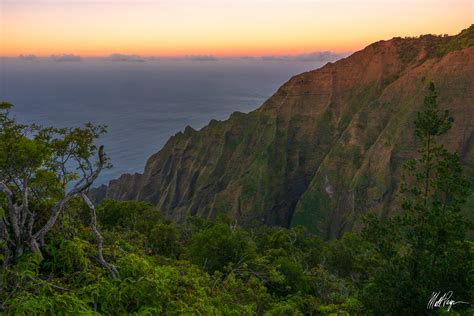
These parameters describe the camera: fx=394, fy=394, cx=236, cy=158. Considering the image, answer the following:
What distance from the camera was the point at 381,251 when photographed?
18812mm

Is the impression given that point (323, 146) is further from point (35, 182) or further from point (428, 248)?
point (35, 182)

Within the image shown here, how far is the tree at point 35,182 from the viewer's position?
8258mm

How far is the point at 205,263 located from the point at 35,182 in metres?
9.35

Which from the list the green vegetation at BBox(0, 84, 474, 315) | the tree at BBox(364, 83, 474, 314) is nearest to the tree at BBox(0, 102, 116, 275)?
the green vegetation at BBox(0, 84, 474, 315)

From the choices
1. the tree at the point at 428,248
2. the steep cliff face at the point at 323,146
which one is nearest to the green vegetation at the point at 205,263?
the tree at the point at 428,248

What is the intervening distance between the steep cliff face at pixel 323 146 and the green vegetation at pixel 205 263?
92788 millimetres

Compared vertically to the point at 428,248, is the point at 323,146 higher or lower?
lower

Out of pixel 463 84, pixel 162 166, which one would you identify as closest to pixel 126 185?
pixel 162 166

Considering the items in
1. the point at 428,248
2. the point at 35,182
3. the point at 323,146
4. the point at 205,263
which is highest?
the point at 35,182

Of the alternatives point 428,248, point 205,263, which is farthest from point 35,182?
point 428,248

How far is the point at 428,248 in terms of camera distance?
55.0ft

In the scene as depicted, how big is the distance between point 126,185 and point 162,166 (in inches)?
708

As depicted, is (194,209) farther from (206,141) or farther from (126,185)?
(126,185)

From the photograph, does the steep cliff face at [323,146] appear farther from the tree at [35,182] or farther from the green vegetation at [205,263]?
the tree at [35,182]
